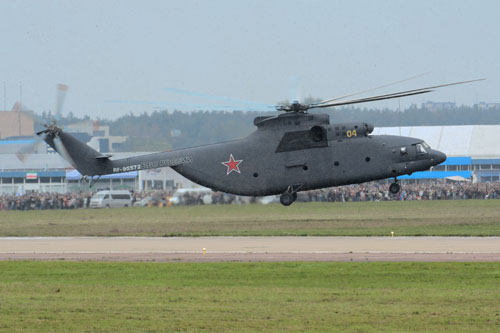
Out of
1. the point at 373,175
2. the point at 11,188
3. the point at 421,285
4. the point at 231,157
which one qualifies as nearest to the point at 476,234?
the point at 373,175

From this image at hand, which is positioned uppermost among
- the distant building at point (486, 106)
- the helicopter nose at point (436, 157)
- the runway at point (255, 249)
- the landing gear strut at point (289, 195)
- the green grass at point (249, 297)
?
the distant building at point (486, 106)

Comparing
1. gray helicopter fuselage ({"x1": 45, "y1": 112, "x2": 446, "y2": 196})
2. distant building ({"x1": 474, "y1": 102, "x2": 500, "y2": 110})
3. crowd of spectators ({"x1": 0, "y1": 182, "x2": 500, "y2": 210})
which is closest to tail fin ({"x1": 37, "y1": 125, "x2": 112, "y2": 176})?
gray helicopter fuselage ({"x1": 45, "y1": 112, "x2": 446, "y2": 196})

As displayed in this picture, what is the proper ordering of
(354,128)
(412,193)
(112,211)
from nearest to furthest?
(354,128) → (112,211) → (412,193)

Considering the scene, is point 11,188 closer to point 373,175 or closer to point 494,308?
point 373,175

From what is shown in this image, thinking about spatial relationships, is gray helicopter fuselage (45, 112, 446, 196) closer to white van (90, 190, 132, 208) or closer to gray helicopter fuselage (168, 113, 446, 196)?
gray helicopter fuselage (168, 113, 446, 196)

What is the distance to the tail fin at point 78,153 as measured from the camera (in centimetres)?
4266

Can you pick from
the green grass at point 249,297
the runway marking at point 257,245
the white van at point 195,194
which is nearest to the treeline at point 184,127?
the white van at point 195,194

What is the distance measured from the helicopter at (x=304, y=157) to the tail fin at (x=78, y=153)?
502 cm

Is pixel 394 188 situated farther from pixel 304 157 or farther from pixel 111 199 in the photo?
pixel 111 199

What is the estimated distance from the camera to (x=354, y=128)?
39.0 meters

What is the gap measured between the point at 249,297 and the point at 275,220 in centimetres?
3336

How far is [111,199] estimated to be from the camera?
81.1 m

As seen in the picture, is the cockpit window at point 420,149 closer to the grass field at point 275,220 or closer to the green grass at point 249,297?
the grass field at point 275,220

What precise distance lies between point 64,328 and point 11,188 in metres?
79.8
